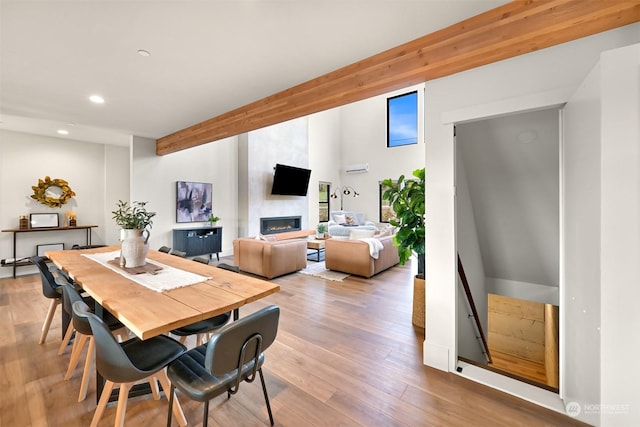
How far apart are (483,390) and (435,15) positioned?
261cm

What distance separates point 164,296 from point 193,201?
495 cm

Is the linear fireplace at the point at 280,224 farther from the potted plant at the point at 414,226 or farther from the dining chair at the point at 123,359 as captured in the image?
the dining chair at the point at 123,359

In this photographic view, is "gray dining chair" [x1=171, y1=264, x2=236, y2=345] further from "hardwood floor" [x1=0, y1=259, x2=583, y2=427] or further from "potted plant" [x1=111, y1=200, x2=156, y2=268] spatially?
"potted plant" [x1=111, y1=200, x2=156, y2=268]

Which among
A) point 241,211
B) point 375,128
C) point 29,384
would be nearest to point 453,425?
point 29,384

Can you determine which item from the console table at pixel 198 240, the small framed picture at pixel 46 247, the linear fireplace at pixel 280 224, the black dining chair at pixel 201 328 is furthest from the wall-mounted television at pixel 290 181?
the black dining chair at pixel 201 328

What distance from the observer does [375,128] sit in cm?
933

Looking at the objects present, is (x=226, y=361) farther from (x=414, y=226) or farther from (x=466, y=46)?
(x=466, y=46)

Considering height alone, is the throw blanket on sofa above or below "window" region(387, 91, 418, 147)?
below

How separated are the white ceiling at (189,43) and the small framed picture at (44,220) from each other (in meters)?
2.46

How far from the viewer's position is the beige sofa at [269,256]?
4469 millimetres

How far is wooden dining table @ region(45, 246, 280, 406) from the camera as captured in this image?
1.19m

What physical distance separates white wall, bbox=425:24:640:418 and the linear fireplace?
220 inches

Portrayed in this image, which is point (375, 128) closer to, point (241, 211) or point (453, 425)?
point (241, 211)

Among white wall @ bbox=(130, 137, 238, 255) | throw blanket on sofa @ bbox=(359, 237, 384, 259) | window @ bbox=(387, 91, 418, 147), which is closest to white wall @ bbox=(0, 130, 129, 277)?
white wall @ bbox=(130, 137, 238, 255)
